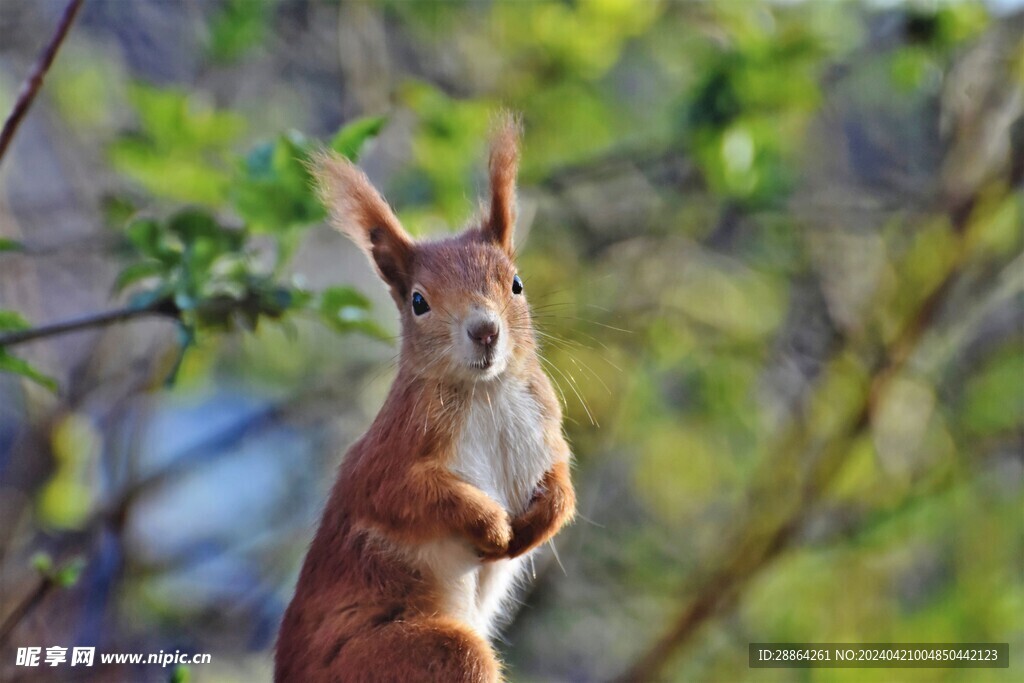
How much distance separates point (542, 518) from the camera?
0.84 m

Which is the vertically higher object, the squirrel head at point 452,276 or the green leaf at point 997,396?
the green leaf at point 997,396

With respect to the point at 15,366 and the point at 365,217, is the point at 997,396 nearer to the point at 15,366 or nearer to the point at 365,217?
the point at 365,217

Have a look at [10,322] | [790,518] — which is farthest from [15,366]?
[790,518]

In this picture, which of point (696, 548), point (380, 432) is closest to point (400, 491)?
point (380, 432)

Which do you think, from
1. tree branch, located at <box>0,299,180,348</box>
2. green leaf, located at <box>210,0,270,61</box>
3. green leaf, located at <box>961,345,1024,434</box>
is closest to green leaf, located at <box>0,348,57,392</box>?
tree branch, located at <box>0,299,180,348</box>

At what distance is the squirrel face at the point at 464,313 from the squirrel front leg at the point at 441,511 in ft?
0.30

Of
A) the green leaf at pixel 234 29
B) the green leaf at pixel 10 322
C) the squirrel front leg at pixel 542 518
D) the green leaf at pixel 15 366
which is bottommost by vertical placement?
the squirrel front leg at pixel 542 518

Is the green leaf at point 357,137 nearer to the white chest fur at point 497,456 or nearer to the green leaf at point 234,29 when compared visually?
the white chest fur at point 497,456

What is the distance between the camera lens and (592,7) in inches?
77.6

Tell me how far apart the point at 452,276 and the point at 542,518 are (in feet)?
0.69

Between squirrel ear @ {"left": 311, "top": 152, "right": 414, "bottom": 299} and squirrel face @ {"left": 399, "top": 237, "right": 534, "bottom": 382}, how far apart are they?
0.04 ft

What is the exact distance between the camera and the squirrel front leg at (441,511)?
817 mm

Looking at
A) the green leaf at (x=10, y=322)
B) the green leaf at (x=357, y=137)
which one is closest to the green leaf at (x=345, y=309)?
the green leaf at (x=357, y=137)

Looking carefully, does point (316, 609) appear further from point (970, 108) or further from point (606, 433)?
point (970, 108)
